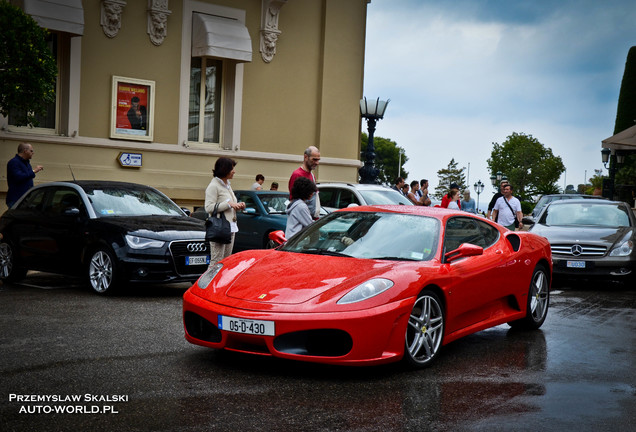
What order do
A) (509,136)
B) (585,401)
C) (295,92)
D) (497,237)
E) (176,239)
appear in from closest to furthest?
(585,401) → (497,237) → (176,239) → (295,92) → (509,136)

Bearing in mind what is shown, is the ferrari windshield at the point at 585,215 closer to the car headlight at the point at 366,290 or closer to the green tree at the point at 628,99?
the car headlight at the point at 366,290

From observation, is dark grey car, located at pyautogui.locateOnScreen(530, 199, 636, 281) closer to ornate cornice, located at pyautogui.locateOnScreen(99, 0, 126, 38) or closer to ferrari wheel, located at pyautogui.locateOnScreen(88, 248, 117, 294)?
ferrari wheel, located at pyautogui.locateOnScreen(88, 248, 117, 294)

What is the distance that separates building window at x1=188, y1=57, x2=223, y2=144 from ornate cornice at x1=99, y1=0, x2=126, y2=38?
8.06ft

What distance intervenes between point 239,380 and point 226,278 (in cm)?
99

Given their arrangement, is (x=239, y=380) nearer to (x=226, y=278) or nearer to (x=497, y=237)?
(x=226, y=278)

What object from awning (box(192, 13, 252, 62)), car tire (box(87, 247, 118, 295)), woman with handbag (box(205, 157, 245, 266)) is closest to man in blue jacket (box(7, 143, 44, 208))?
car tire (box(87, 247, 118, 295))

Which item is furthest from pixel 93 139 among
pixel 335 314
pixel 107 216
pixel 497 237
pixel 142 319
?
pixel 335 314

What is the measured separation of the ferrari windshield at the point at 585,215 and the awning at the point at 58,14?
10.5 meters

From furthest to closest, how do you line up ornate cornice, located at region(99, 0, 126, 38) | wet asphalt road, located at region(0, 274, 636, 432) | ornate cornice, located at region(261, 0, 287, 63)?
1. ornate cornice, located at region(261, 0, 287, 63)
2. ornate cornice, located at region(99, 0, 126, 38)
3. wet asphalt road, located at region(0, 274, 636, 432)

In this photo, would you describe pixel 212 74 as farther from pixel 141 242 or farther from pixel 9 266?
pixel 141 242

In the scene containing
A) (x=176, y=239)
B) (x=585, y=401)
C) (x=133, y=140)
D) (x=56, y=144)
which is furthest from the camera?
(x=133, y=140)

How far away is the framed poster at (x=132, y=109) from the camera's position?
18656mm

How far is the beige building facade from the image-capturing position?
708 inches

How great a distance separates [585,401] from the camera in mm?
5336
